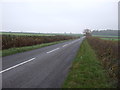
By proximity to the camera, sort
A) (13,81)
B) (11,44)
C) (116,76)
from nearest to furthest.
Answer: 1. (13,81)
2. (116,76)
3. (11,44)

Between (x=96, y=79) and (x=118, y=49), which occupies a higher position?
(x=118, y=49)

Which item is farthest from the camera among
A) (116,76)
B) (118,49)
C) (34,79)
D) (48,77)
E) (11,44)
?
(11,44)

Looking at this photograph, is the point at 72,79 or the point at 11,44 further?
the point at 11,44

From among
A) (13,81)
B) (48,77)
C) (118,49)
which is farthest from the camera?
(118,49)

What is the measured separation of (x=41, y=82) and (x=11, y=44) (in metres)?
17.3

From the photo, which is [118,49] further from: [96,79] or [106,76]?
[96,79]

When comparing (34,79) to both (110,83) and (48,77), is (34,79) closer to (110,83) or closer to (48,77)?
(48,77)

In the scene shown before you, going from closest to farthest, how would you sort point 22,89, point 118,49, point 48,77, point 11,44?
point 22,89, point 48,77, point 118,49, point 11,44

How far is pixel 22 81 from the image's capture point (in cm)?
666

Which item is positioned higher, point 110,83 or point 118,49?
point 118,49

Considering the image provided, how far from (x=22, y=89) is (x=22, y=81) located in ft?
3.38

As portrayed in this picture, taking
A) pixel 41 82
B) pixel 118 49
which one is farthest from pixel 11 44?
pixel 41 82

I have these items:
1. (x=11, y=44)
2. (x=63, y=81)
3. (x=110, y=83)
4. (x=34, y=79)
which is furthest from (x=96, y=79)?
(x=11, y=44)

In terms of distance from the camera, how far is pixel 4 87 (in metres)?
5.87
